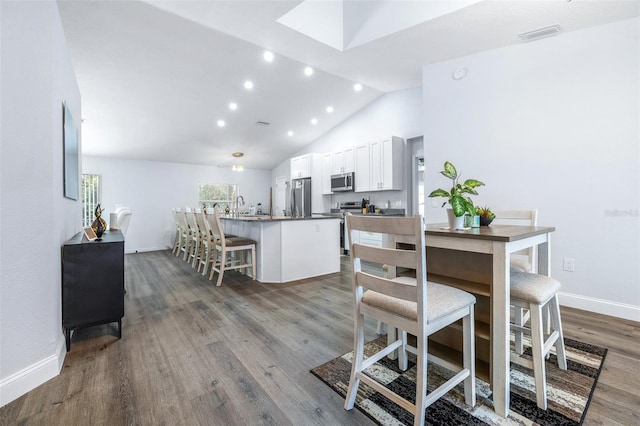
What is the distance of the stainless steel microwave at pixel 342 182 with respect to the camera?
5.96 metres

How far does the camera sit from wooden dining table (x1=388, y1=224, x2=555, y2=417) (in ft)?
4.40

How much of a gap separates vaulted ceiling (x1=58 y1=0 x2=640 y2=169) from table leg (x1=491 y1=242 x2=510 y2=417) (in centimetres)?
248

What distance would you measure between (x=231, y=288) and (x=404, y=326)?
2.86 metres

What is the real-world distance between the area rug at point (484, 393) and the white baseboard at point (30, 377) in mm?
1596

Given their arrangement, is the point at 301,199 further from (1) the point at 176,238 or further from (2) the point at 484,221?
(2) the point at 484,221

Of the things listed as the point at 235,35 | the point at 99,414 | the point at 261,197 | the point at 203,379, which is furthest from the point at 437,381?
the point at 261,197

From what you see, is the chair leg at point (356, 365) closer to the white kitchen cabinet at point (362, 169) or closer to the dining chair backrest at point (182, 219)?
the white kitchen cabinet at point (362, 169)

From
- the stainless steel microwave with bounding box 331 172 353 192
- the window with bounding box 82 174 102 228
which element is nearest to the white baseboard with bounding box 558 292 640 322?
the stainless steel microwave with bounding box 331 172 353 192

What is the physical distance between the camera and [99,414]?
4.65 ft

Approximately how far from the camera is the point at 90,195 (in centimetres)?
629

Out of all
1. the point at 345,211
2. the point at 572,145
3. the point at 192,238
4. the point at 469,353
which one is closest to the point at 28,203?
the point at 469,353

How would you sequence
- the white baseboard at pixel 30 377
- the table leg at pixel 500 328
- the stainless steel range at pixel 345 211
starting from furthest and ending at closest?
the stainless steel range at pixel 345 211 < the white baseboard at pixel 30 377 < the table leg at pixel 500 328

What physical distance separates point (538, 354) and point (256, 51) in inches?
163

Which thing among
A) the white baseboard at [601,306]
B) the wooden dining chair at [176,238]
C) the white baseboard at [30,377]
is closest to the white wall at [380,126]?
the white baseboard at [601,306]
